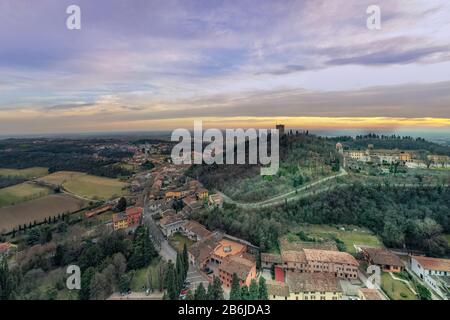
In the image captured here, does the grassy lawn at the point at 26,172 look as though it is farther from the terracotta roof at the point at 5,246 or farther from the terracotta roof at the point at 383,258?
the terracotta roof at the point at 383,258

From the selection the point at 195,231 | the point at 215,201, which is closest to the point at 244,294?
the point at 195,231

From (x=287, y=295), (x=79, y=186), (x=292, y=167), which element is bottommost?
(x=287, y=295)

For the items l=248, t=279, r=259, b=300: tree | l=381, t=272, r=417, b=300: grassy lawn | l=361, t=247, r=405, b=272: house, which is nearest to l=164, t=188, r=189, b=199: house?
l=248, t=279, r=259, b=300: tree

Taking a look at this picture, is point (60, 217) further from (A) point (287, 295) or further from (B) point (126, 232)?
(A) point (287, 295)

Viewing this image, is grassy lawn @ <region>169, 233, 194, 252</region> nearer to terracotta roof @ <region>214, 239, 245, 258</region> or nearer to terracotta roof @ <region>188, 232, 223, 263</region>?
terracotta roof @ <region>188, 232, 223, 263</region>

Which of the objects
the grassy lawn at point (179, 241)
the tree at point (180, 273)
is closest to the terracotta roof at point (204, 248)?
the grassy lawn at point (179, 241)
